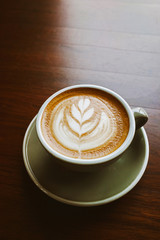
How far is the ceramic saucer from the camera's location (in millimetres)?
547

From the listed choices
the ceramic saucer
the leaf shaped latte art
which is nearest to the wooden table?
the ceramic saucer

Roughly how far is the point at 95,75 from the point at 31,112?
0.25 meters

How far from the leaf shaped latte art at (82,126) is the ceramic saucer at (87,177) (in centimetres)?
6

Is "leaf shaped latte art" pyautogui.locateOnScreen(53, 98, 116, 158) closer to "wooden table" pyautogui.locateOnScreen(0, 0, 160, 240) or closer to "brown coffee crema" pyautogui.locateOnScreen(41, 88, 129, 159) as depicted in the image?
"brown coffee crema" pyautogui.locateOnScreen(41, 88, 129, 159)

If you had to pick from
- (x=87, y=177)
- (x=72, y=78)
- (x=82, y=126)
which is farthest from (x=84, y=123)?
(x=72, y=78)

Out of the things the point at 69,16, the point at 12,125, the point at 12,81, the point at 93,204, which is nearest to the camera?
the point at 93,204

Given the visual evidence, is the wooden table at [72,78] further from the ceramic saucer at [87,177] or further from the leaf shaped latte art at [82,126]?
the leaf shaped latte art at [82,126]

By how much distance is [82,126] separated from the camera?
59 cm

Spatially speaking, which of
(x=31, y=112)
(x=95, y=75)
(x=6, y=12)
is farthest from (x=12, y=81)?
(x=6, y=12)

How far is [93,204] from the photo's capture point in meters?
0.53

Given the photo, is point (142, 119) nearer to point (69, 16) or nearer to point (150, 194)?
point (150, 194)

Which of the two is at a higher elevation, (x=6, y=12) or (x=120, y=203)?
(x=6, y=12)

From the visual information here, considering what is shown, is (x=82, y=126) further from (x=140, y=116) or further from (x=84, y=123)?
(x=140, y=116)

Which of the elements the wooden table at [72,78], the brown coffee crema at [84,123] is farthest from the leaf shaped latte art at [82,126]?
the wooden table at [72,78]
